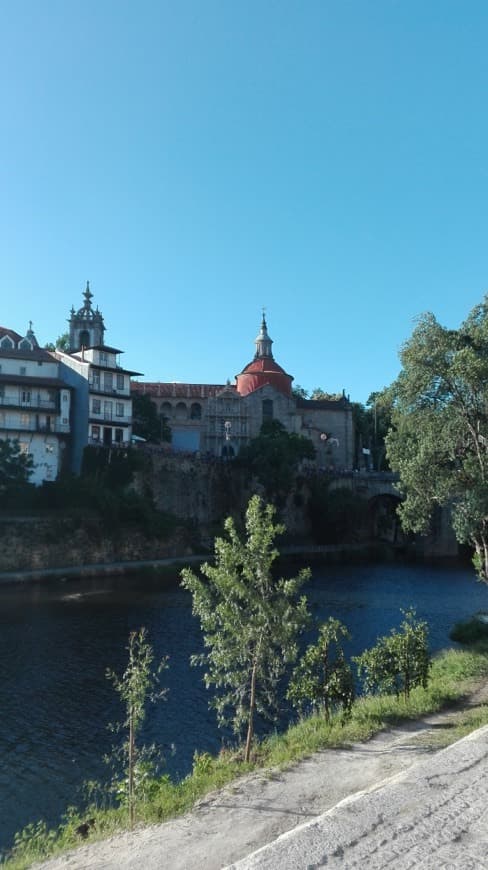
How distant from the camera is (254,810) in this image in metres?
13.4

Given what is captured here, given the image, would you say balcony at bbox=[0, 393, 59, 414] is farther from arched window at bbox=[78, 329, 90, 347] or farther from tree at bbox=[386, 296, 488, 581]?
tree at bbox=[386, 296, 488, 581]

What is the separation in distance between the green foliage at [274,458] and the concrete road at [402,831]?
2441 inches

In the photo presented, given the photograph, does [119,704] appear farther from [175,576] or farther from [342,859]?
[175,576]

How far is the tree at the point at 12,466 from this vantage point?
56.9 m

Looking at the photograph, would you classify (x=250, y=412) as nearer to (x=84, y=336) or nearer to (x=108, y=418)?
(x=84, y=336)

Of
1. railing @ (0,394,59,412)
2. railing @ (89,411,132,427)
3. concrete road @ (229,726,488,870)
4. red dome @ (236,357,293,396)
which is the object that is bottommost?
concrete road @ (229,726,488,870)

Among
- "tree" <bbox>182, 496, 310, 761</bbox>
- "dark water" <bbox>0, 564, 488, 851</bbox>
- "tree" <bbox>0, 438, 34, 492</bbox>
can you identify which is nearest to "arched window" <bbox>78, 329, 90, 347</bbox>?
"tree" <bbox>0, 438, 34, 492</bbox>

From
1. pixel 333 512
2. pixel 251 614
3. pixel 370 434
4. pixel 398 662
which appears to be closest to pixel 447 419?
pixel 398 662

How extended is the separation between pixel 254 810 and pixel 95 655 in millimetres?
20468

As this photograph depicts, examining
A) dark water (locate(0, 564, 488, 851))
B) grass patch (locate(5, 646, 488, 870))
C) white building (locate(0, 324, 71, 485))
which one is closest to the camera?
grass patch (locate(5, 646, 488, 870))

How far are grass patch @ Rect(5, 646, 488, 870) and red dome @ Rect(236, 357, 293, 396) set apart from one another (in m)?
73.6

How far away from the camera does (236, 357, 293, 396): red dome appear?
9531cm

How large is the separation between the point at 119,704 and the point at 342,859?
18415 mm

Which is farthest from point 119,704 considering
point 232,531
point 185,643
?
point 232,531
